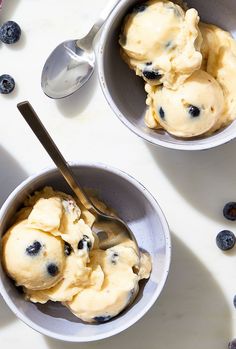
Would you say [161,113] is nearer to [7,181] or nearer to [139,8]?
[139,8]

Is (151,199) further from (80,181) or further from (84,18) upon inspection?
(84,18)

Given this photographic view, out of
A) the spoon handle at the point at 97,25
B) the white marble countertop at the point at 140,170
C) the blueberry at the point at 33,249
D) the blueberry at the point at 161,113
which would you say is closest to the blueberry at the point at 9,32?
the white marble countertop at the point at 140,170

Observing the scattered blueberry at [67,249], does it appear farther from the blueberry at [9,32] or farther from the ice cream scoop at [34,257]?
the blueberry at [9,32]

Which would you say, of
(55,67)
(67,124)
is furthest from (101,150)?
(55,67)

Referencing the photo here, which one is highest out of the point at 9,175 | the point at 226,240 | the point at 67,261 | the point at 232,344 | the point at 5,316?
the point at 9,175

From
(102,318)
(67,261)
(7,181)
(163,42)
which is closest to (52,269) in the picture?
(67,261)

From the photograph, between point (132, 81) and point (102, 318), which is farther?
point (132, 81)
